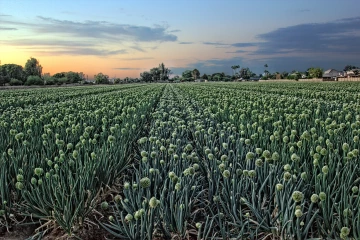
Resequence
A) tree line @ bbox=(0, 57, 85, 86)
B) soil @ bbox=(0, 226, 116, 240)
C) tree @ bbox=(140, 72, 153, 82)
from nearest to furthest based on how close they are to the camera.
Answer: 1. soil @ bbox=(0, 226, 116, 240)
2. tree line @ bbox=(0, 57, 85, 86)
3. tree @ bbox=(140, 72, 153, 82)

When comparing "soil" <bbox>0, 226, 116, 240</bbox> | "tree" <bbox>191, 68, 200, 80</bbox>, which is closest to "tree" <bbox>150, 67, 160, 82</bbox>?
"tree" <bbox>191, 68, 200, 80</bbox>

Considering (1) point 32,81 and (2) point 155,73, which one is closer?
(1) point 32,81

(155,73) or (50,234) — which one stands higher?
(155,73)

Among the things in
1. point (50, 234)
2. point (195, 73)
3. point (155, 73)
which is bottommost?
point (50, 234)

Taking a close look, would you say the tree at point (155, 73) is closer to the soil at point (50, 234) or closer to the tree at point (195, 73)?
the tree at point (195, 73)

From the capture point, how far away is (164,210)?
2992 millimetres

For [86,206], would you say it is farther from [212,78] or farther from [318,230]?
[212,78]

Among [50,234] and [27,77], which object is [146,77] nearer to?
[27,77]

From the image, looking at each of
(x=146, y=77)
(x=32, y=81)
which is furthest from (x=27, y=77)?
(x=146, y=77)

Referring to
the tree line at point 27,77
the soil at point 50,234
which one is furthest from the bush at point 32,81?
the soil at point 50,234

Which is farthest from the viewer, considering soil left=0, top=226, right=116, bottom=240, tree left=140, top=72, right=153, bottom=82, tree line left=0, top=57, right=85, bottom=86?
tree left=140, top=72, right=153, bottom=82

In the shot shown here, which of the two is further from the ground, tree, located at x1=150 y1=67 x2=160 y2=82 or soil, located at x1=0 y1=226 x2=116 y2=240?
tree, located at x1=150 y1=67 x2=160 y2=82

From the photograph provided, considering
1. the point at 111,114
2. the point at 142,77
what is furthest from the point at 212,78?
the point at 111,114

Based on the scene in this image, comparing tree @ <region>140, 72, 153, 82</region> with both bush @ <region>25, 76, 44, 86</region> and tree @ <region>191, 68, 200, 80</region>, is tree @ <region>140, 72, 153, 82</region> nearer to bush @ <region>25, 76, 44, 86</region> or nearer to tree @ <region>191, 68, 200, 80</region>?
tree @ <region>191, 68, 200, 80</region>
